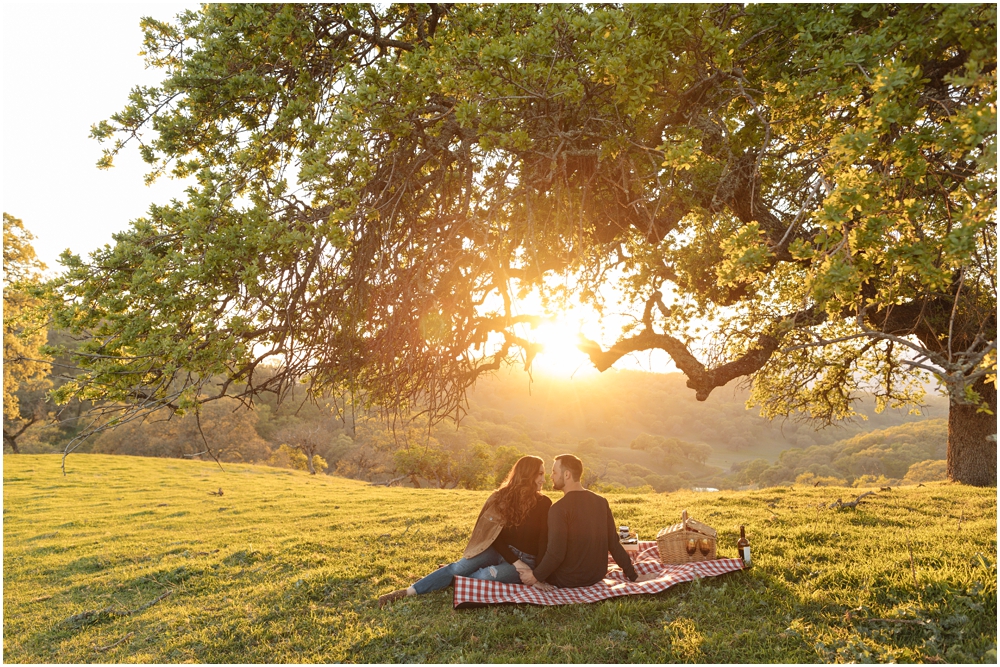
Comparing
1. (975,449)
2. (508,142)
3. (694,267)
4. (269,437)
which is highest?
(508,142)

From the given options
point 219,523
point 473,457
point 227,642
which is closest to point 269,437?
point 473,457

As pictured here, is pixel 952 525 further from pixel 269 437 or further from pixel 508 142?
pixel 269 437

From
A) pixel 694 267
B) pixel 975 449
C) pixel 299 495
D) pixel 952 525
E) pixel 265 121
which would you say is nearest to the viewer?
pixel 265 121

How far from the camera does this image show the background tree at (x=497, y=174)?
4312 millimetres

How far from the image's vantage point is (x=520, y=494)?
232 inches

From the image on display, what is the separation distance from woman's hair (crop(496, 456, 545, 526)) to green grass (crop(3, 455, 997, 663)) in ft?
3.15

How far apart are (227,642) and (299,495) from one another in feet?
47.6

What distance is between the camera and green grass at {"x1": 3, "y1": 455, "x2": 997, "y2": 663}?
15.0 ft

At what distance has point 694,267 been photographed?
838cm

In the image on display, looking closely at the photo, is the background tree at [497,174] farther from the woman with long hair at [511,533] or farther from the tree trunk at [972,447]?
the tree trunk at [972,447]

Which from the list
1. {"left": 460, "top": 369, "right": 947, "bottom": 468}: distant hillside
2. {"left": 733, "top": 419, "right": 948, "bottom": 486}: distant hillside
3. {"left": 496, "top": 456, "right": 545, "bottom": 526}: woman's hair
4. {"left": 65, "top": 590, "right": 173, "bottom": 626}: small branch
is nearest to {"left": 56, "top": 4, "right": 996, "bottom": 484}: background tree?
{"left": 496, "top": 456, "right": 545, "bottom": 526}: woman's hair

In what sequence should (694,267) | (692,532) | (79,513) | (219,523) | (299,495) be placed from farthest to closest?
(299,495) < (79,513) < (219,523) < (694,267) < (692,532)

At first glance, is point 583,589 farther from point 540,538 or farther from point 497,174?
point 497,174

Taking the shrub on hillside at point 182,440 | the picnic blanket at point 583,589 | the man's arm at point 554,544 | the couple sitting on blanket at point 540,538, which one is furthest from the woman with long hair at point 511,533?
the shrub on hillside at point 182,440
